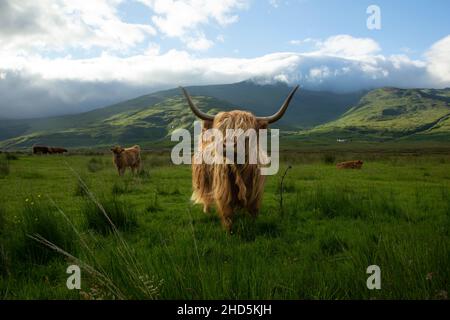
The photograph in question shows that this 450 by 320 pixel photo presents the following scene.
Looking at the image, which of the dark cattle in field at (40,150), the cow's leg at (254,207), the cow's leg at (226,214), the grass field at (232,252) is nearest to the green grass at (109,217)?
the grass field at (232,252)

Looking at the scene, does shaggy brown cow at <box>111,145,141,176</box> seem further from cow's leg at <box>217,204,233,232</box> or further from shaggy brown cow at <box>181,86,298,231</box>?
cow's leg at <box>217,204,233,232</box>

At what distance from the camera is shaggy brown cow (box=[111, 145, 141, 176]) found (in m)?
17.5

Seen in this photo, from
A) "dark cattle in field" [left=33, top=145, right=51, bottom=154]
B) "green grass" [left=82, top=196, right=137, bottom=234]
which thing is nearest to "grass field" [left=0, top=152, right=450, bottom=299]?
"green grass" [left=82, top=196, right=137, bottom=234]

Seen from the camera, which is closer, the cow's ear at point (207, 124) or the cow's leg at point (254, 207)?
the cow's leg at point (254, 207)

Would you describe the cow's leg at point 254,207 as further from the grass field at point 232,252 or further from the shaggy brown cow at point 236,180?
the grass field at point 232,252

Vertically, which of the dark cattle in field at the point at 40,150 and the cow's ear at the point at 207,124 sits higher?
the cow's ear at the point at 207,124

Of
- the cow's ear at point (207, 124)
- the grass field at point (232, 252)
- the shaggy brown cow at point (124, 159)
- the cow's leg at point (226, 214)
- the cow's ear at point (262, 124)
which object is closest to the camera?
the grass field at point (232, 252)

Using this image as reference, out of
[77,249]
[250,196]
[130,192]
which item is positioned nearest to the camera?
[77,249]

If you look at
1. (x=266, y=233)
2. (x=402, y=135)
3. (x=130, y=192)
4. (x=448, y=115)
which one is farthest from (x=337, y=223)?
(x=448, y=115)

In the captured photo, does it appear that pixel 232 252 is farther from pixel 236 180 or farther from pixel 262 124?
pixel 262 124

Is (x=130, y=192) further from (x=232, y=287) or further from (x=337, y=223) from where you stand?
(x=232, y=287)

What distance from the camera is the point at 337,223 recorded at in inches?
235

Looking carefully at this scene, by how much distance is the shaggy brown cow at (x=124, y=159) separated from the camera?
1755cm
